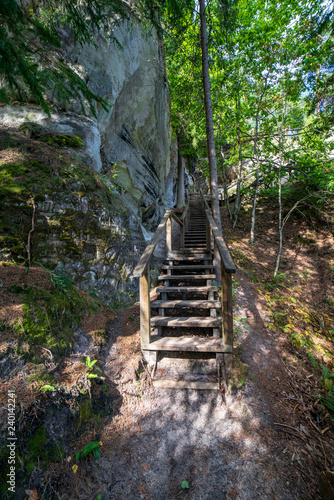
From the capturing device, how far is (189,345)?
3.11 meters

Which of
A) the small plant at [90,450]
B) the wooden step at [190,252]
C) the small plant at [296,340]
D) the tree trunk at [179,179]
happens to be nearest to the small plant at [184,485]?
the small plant at [90,450]

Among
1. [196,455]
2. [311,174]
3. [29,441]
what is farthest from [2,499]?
[311,174]

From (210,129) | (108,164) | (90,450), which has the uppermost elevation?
(210,129)

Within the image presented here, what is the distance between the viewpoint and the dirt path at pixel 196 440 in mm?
2025

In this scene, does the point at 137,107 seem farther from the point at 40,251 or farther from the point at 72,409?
the point at 72,409

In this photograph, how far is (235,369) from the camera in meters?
3.05

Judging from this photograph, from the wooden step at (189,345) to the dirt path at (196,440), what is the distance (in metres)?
0.36

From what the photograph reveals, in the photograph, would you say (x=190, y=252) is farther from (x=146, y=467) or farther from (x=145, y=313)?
(x=146, y=467)

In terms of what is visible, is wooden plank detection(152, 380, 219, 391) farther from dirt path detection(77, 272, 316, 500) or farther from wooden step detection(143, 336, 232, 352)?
wooden step detection(143, 336, 232, 352)

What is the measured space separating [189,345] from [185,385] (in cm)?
51

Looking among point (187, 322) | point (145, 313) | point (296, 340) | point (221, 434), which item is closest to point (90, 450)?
point (221, 434)

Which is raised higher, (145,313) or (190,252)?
(190,252)

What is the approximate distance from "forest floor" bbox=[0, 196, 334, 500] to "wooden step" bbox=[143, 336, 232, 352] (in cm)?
33

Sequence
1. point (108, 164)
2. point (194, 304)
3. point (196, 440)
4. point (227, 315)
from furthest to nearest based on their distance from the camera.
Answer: point (108, 164) → point (194, 304) → point (227, 315) → point (196, 440)
